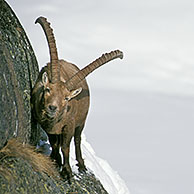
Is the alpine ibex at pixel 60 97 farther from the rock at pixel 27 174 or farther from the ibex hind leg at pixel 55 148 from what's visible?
the rock at pixel 27 174

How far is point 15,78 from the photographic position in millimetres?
11492

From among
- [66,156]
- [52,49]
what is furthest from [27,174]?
[52,49]

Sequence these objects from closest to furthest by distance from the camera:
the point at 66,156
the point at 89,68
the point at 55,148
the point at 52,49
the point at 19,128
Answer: the point at 19,128, the point at 52,49, the point at 89,68, the point at 66,156, the point at 55,148

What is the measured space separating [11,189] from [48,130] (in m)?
2.79

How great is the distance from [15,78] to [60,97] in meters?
0.94

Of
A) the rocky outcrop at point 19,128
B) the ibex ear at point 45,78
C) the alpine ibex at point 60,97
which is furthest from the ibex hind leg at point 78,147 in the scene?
the ibex ear at point 45,78

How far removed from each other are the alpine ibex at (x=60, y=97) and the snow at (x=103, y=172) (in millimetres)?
11302

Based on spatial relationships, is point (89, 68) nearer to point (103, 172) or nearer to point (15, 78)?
point (15, 78)

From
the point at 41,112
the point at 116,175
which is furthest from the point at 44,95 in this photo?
the point at 116,175

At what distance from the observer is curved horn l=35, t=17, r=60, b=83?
39.2 feet

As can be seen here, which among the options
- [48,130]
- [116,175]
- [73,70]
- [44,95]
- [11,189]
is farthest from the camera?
[116,175]

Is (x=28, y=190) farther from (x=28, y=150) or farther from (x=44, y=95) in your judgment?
(x=44, y=95)

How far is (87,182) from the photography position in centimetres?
1443

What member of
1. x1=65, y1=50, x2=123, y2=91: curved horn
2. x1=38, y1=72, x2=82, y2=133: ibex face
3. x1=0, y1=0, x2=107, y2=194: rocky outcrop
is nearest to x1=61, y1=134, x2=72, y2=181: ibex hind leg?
x1=0, y1=0, x2=107, y2=194: rocky outcrop
